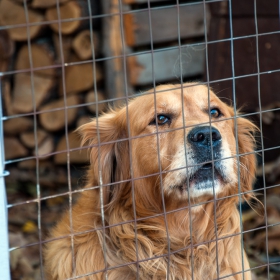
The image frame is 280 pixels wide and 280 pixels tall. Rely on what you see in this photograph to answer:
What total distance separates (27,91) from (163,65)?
1250mm

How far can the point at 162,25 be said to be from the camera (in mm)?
5098

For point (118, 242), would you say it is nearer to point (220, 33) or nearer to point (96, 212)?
point (96, 212)

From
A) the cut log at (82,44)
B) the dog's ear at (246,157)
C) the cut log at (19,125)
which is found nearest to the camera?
the dog's ear at (246,157)

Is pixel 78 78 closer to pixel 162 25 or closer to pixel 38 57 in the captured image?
pixel 38 57

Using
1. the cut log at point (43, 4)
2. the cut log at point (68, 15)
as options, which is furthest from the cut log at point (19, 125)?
the cut log at point (43, 4)

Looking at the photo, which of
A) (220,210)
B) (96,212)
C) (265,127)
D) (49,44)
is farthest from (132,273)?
(49,44)

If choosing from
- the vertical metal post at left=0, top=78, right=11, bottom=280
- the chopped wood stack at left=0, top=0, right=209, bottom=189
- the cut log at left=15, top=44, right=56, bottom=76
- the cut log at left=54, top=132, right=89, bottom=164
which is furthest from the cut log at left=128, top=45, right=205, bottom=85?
the vertical metal post at left=0, top=78, right=11, bottom=280

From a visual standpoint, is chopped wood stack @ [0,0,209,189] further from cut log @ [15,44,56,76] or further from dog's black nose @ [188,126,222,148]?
dog's black nose @ [188,126,222,148]

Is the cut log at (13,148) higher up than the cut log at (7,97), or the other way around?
the cut log at (7,97)

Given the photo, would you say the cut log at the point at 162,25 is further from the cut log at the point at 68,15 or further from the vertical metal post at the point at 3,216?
the vertical metal post at the point at 3,216

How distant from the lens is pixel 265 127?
13.9 ft

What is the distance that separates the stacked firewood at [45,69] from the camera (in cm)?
483

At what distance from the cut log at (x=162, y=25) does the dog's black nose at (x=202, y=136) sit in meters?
2.43

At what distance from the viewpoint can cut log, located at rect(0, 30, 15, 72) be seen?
483 cm
